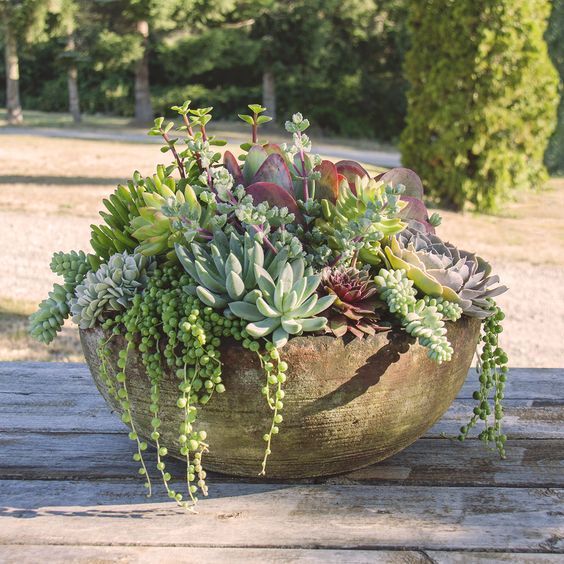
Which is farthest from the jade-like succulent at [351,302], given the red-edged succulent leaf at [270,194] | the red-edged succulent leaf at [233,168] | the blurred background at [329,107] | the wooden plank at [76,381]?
the blurred background at [329,107]

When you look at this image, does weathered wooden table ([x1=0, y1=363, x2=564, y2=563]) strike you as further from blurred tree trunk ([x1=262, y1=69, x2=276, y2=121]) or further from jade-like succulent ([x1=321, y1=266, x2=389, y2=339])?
blurred tree trunk ([x1=262, y1=69, x2=276, y2=121])

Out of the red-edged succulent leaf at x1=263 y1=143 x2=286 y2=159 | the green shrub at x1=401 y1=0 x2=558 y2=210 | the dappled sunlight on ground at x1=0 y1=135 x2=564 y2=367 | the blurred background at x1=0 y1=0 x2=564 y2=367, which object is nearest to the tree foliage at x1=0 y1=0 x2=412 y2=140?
the blurred background at x1=0 y1=0 x2=564 y2=367

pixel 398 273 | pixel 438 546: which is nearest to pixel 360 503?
pixel 438 546

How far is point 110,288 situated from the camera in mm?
1208

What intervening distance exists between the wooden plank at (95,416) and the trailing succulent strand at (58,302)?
308 millimetres

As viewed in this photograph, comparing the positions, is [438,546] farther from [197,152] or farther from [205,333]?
[197,152]

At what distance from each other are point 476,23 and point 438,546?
791 cm

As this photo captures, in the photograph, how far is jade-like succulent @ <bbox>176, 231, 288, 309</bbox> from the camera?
1125 mm

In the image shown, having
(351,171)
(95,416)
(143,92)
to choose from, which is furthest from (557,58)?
(95,416)

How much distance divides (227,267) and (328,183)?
0.28m

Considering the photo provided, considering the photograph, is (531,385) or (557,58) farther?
(557,58)

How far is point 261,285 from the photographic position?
1.11m

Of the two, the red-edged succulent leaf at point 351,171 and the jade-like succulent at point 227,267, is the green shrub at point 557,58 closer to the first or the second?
the red-edged succulent leaf at point 351,171

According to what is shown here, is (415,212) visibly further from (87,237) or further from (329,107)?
(329,107)
